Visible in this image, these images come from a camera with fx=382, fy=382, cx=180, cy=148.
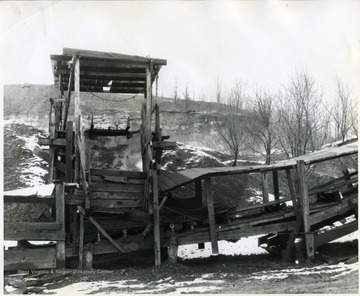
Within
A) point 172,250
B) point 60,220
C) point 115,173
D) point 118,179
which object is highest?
point 115,173

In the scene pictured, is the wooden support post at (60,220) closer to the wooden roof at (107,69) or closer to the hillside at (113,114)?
the wooden roof at (107,69)

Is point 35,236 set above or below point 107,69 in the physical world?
below

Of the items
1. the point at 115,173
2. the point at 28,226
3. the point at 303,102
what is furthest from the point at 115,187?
the point at 303,102

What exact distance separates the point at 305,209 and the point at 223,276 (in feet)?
10.7

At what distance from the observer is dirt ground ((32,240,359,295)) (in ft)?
24.7

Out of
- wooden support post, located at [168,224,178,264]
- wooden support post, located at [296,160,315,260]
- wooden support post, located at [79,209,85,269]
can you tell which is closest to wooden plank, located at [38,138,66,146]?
wooden support post, located at [79,209,85,269]

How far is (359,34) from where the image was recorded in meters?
8.47

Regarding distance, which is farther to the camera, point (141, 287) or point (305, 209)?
point (305, 209)

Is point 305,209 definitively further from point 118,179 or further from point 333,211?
point 118,179

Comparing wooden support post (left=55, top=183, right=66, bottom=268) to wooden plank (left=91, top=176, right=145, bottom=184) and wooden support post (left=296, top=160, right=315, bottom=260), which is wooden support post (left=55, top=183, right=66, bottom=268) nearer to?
wooden plank (left=91, top=176, right=145, bottom=184)

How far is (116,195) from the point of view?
10664 mm

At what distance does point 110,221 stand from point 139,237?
92cm

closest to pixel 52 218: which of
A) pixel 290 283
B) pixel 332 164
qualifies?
pixel 290 283

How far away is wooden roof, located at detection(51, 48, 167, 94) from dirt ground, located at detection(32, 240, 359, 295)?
17.9 feet
